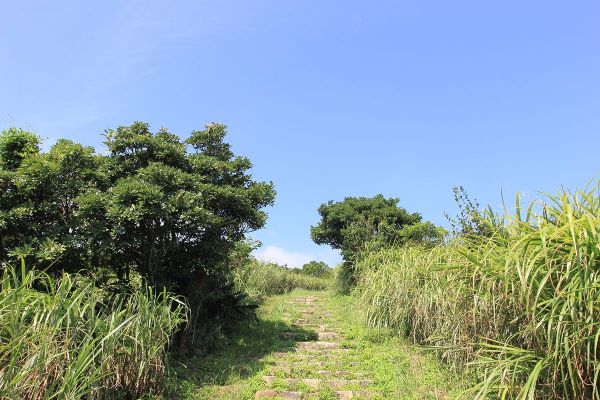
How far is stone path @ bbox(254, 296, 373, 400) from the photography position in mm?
5938

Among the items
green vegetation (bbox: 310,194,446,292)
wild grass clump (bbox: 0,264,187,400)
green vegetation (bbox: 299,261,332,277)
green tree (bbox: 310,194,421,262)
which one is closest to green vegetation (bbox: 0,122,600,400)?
wild grass clump (bbox: 0,264,187,400)

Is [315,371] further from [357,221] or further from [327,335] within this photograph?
[357,221]

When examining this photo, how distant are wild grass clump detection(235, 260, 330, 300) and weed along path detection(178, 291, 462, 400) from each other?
140 inches

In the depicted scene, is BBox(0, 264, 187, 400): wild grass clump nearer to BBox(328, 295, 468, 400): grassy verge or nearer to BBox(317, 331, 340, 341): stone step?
BBox(328, 295, 468, 400): grassy verge

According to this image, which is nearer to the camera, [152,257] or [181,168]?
[152,257]

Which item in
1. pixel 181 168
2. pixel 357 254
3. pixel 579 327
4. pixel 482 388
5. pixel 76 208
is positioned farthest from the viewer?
pixel 357 254

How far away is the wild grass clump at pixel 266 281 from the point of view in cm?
1376

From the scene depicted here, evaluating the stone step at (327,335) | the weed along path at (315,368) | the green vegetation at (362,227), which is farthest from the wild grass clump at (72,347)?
the green vegetation at (362,227)

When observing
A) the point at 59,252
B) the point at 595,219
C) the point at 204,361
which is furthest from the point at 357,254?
the point at 595,219

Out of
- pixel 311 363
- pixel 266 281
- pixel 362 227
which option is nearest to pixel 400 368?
pixel 311 363

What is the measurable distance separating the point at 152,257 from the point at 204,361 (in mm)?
1962

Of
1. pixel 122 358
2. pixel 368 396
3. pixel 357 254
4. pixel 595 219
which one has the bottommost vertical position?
pixel 368 396

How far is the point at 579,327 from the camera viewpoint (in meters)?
3.48

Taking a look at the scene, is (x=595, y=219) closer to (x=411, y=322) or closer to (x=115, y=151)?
(x=411, y=322)
